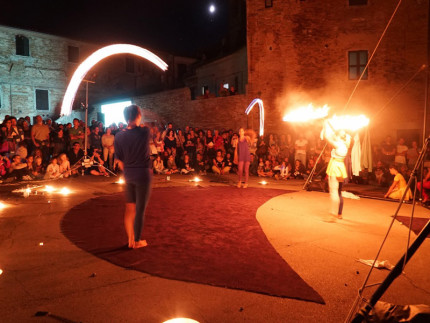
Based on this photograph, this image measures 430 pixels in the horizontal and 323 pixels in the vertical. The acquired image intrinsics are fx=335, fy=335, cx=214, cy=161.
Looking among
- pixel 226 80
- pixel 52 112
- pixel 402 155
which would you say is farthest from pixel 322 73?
pixel 52 112

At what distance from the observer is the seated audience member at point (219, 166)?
16.4 m

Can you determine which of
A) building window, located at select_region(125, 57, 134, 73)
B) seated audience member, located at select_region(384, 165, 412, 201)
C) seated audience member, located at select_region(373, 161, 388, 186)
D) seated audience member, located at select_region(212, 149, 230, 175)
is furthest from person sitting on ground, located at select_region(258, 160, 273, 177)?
building window, located at select_region(125, 57, 134, 73)

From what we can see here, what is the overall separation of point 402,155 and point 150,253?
41.7 ft

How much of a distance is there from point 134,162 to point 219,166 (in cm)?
1145

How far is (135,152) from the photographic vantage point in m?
5.14

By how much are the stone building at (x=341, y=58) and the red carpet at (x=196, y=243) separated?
1191 cm

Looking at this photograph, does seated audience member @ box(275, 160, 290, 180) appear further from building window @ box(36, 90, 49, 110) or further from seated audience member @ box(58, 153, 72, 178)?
A: building window @ box(36, 90, 49, 110)

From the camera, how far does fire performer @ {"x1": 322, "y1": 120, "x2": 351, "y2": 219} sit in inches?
301

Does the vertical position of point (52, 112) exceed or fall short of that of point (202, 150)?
it exceeds it

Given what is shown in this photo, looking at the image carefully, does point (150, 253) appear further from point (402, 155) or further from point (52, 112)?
point (52, 112)

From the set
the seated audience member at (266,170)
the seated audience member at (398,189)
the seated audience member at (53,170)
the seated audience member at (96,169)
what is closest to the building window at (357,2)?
the seated audience member at (266,170)

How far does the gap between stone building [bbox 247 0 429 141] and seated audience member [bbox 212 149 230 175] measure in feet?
15.8

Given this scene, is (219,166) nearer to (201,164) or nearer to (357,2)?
(201,164)

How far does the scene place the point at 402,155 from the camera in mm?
14117
